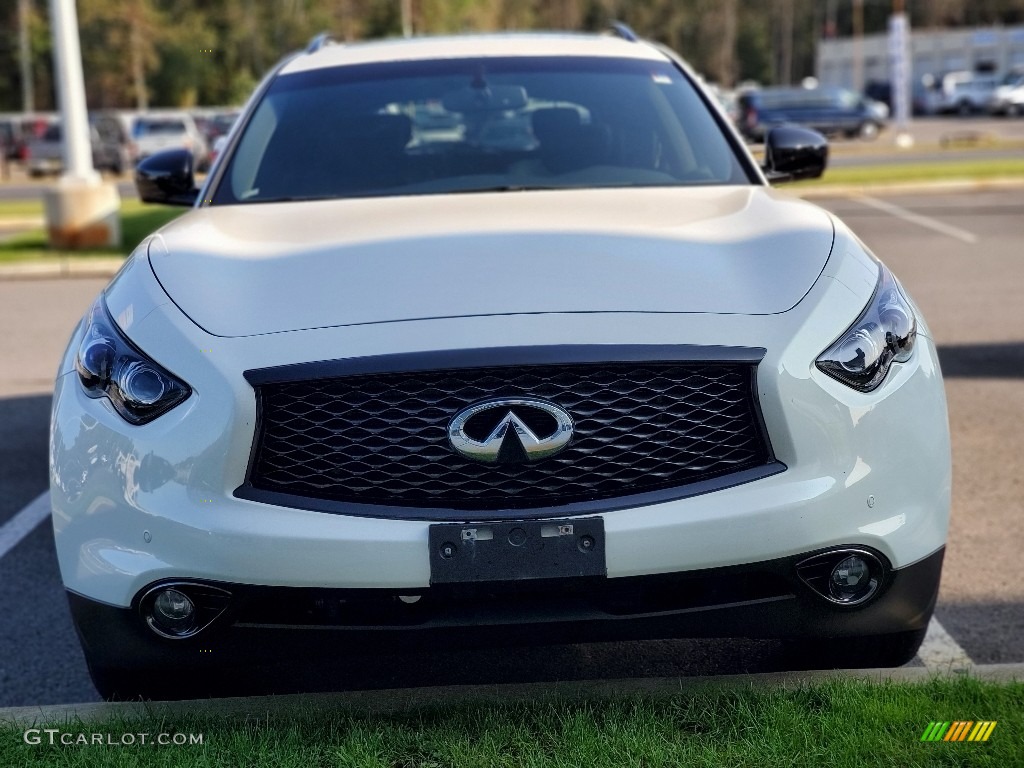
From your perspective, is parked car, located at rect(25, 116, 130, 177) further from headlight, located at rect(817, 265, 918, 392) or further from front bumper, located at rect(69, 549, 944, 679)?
headlight, located at rect(817, 265, 918, 392)

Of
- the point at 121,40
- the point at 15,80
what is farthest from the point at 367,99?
the point at 15,80

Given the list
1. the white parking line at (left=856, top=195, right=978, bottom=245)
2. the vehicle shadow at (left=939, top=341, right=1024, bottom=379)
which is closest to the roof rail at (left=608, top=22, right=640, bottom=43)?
the vehicle shadow at (left=939, top=341, right=1024, bottom=379)

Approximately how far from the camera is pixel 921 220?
596 inches

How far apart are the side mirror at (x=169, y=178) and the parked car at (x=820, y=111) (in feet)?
138

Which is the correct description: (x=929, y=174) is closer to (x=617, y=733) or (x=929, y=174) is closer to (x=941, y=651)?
(x=941, y=651)

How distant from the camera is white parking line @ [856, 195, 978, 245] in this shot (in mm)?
13461

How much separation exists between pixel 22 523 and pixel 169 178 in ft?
4.46

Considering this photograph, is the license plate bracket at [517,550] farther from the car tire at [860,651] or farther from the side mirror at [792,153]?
the side mirror at [792,153]

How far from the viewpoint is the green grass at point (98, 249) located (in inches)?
515

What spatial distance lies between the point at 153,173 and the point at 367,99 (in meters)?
0.75

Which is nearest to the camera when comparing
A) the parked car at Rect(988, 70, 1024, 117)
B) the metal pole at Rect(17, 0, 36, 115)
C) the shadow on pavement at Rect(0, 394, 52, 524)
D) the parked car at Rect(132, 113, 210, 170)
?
the shadow on pavement at Rect(0, 394, 52, 524)

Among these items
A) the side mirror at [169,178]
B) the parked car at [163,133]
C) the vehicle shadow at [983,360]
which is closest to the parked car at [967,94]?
the parked car at [163,133]

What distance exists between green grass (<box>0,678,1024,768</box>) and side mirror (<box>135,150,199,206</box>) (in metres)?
2.15

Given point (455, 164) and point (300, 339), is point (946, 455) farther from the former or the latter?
point (455, 164)
